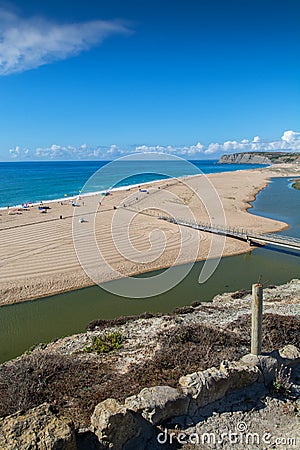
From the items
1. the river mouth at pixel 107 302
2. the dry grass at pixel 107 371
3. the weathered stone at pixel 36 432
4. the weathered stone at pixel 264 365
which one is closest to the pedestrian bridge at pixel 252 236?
the river mouth at pixel 107 302

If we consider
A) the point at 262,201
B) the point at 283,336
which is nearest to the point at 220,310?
the point at 283,336

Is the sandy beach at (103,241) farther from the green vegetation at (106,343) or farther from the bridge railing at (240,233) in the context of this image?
the green vegetation at (106,343)

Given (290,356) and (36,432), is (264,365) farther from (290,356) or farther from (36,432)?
(36,432)

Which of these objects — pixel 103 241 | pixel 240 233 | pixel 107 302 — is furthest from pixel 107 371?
pixel 240 233

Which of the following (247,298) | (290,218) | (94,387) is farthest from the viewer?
(290,218)

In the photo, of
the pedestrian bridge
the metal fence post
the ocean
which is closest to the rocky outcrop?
the metal fence post

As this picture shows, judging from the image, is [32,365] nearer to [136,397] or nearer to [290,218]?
[136,397]
